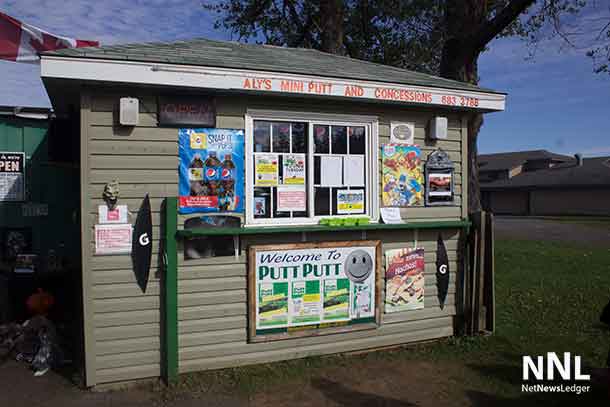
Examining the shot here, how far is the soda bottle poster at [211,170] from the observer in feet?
15.0

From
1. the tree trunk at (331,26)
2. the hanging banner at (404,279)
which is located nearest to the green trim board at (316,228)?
the hanging banner at (404,279)

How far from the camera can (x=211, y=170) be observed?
464cm

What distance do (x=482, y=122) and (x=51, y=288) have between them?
33.4ft

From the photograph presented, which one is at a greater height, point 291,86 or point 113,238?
point 291,86

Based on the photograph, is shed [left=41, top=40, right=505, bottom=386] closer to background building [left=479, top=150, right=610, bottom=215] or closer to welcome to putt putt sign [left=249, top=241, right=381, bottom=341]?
welcome to putt putt sign [left=249, top=241, right=381, bottom=341]

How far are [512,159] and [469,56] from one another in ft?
143

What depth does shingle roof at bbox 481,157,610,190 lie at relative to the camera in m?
37.1

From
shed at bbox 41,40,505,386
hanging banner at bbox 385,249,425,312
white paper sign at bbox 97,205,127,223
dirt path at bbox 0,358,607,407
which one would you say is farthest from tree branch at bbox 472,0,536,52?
white paper sign at bbox 97,205,127,223

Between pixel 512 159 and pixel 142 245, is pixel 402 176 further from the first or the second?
pixel 512 159

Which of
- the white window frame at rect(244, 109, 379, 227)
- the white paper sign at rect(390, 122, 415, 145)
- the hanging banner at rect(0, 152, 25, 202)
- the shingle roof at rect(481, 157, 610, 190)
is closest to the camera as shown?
the white window frame at rect(244, 109, 379, 227)

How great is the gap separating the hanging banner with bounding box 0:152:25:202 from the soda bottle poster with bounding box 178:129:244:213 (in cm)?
328

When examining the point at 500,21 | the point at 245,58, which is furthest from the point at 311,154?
the point at 500,21

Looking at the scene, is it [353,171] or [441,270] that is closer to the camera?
[353,171]

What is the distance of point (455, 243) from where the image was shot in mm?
5750
